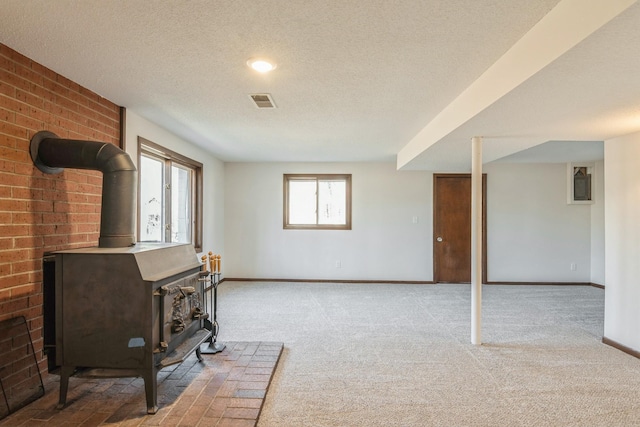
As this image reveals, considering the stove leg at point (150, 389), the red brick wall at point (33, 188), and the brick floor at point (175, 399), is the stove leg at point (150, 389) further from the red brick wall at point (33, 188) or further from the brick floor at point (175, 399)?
the red brick wall at point (33, 188)

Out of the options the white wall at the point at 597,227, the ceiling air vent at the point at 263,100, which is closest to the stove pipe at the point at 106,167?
the ceiling air vent at the point at 263,100

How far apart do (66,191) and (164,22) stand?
157cm

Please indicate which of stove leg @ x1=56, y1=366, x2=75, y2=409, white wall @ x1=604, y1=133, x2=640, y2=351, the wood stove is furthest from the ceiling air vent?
white wall @ x1=604, y1=133, x2=640, y2=351

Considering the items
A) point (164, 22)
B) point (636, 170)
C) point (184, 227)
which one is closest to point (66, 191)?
point (164, 22)

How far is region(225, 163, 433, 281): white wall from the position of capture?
6270 mm

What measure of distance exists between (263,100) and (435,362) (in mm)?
2531

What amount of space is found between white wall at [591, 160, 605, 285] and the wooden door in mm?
2027

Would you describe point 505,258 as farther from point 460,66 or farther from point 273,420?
point 273,420

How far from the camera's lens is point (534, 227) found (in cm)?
616

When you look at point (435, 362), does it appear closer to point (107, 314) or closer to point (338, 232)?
point (107, 314)

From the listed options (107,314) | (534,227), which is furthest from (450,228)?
(107,314)

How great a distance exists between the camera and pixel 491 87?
2299 mm

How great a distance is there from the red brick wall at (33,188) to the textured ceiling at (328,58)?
146 millimetres

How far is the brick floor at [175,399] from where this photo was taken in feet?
6.54
